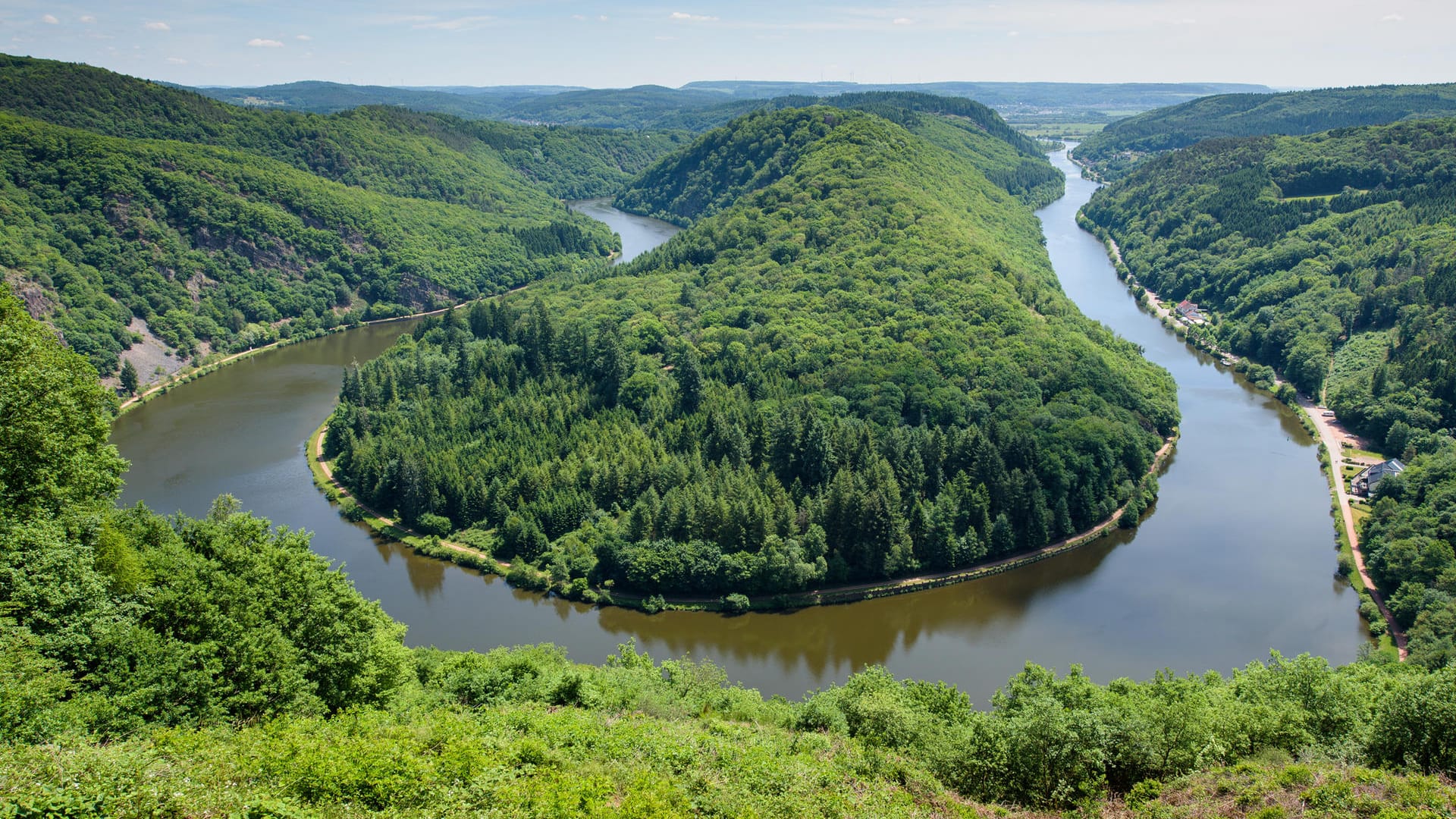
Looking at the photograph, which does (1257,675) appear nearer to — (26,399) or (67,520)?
(67,520)

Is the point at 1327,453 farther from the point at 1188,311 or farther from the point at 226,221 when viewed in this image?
the point at 226,221

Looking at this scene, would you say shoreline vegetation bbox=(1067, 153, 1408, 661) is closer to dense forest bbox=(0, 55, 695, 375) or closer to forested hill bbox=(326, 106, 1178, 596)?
forested hill bbox=(326, 106, 1178, 596)

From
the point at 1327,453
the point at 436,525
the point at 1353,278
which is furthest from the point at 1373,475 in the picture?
the point at 436,525

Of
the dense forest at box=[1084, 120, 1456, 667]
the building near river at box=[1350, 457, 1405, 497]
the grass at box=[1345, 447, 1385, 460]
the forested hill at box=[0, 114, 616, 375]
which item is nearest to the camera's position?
the dense forest at box=[1084, 120, 1456, 667]

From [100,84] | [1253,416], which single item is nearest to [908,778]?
[1253,416]

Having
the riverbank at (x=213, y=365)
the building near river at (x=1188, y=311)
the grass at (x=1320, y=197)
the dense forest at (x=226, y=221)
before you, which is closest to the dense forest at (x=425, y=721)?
the riverbank at (x=213, y=365)

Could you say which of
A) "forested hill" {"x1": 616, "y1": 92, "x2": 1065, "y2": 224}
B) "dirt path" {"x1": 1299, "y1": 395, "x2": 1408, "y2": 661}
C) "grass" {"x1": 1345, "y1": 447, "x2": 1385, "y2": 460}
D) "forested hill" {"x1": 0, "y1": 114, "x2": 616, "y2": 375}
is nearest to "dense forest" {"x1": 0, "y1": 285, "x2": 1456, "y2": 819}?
"dirt path" {"x1": 1299, "y1": 395, "x2": 1408, "y2": 661}
